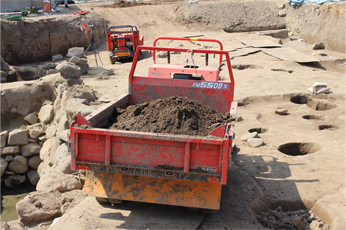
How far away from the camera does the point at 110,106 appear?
191 inches

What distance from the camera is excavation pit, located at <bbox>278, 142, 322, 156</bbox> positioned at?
19.9 ft

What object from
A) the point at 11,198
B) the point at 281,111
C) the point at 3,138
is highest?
the point at 281,111

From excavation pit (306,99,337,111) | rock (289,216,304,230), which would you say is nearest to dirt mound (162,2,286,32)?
excavation pit (306,99,337,111)

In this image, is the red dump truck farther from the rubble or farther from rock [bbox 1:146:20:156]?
rock [bbox 1:146:20:156]

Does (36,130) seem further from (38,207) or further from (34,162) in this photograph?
(38,207)

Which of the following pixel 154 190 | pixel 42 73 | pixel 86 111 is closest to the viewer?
pixel 154 190

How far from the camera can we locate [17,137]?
9297mm

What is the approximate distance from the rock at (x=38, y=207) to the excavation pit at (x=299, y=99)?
22.9 ft

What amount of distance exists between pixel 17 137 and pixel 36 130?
0.57 metres

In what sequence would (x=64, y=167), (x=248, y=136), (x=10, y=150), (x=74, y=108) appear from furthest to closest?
(x=10, y=150), (x=74, y=108), (x=248, y=136), (x=64, y=167)

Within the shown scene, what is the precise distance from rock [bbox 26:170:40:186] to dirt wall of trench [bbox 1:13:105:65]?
969 centimetres

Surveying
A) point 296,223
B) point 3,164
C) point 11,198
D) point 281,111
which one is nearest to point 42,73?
point 3,164

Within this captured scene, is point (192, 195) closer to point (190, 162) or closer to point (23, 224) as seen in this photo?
point (190, 162)

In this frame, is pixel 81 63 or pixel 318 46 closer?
pixel 81 63
